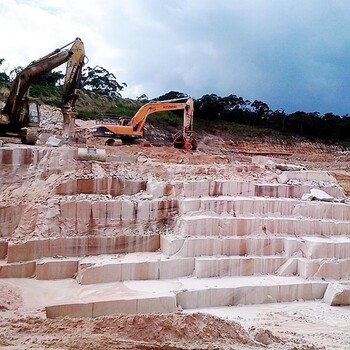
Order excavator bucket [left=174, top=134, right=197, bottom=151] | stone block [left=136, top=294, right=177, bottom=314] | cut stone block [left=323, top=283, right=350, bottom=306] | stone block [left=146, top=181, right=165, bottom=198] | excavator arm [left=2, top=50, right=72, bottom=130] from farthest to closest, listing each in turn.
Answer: excavator bucket [left=174, top=134, right=197, bottom=151] → excavator arm [left=2, top=50, right=72, bottom=130] → stone block [left=146, top=181, right=165, bottom=198] → cut stone block [left=323, top=283, right=350, bottom=306] → stone block [left=136, top=294, right=177, bottom=314]

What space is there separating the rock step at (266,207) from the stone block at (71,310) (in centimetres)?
283

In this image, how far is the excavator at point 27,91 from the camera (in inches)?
411

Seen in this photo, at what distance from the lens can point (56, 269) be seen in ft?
20.7

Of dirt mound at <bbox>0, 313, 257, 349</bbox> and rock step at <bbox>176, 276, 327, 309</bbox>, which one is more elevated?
dirt mound at <bbox>0, 313, 257, 349</bbox>

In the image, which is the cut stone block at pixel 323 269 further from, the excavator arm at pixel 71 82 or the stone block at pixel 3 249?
the excavator arm at pixel 71 82

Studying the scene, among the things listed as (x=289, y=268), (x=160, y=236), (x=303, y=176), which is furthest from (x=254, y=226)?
(x=303, y=176)

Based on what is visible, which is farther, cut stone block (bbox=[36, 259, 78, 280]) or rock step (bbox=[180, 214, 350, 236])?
rock step (bbox=[180, 214, 350, 236])

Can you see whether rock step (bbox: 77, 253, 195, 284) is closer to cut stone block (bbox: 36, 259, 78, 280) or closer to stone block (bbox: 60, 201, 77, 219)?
cut stone block (bbox: 36, 259, 78, 280)

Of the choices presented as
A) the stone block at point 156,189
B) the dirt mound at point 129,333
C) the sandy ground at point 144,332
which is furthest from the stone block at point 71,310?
the stone block at point 156,189

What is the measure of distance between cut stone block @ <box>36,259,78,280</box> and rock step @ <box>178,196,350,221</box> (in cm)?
206

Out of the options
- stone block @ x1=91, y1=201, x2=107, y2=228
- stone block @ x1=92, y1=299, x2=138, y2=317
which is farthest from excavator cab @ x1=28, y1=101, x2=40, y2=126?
stone block @ x1=92, y1=299, x2=138, y2=317

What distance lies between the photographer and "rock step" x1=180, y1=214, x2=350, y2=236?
714 centimetres

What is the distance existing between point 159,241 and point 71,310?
2427 mm

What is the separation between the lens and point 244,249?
23.5ft
